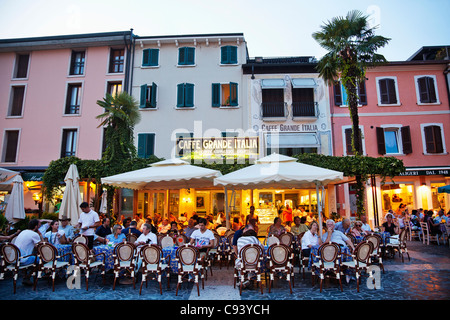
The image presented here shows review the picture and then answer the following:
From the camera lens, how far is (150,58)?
17.2 meters

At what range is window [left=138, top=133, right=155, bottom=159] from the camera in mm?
16016

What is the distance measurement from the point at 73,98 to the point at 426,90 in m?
22.3

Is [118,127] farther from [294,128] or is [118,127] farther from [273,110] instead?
[294,128]

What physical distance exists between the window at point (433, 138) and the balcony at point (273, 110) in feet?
27.9

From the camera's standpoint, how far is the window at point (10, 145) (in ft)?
55.2

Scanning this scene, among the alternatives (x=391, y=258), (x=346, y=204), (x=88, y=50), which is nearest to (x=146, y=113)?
(x=88, y=50)

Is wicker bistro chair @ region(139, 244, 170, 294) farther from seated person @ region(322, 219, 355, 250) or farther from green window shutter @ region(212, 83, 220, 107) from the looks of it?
green window shutter @ region(212, 83, 220, 107)

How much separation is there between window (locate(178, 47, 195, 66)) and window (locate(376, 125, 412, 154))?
40.3 ft

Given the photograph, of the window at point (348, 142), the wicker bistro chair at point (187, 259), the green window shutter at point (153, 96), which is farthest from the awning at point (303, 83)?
the wicker bistro chair at point (187, 259)

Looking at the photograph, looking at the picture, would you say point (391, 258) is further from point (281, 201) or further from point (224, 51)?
point (224, 51)

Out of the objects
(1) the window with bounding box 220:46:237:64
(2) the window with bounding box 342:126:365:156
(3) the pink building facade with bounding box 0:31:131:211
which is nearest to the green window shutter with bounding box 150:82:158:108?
(3) the pink building facade with bounding box 0:31:131:211

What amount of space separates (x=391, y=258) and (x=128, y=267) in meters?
7.73

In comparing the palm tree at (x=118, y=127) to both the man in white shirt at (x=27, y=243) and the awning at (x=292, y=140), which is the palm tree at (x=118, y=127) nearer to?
the man in white shirt at (x=27, y=243)
